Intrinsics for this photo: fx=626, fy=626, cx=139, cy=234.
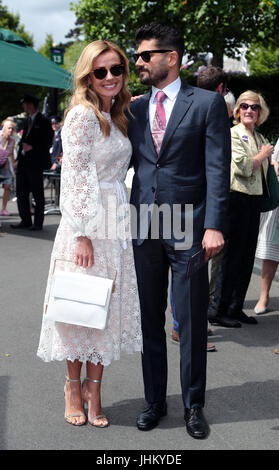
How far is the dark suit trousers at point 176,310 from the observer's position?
11.2ft

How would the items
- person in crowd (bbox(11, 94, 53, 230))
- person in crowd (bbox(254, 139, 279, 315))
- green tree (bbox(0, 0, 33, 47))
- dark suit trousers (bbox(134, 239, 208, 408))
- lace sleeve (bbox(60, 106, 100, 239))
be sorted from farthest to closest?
green tree (bbox(0, 0, 33, 47)), person in crowd (bbox(11, 94, 53, 230)), person in crowd (bbox(254, 139, 279, 315)), dark suit trousers (bbox(134, 239, 208, 408)), lace sleeve (bbox(60, 106, 100, 239))

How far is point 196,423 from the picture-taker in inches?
134

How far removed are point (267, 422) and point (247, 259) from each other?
2.35 meters

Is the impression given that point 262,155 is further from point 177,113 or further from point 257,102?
point 177,113

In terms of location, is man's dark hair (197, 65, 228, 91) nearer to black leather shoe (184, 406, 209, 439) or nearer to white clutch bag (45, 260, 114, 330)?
white clutch bag (45, 260, 114, 330)

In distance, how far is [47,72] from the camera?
11.1m

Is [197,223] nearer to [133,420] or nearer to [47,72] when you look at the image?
[133,420]

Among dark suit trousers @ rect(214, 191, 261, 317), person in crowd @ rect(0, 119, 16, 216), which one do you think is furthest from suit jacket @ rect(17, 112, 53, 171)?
dark suit trousers @ rect(214, 191, 261, 317)

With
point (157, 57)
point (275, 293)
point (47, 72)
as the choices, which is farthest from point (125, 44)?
point (157, 57)

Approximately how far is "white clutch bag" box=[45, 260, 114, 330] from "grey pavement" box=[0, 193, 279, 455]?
63cm

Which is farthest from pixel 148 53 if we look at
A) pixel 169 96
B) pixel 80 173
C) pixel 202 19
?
pixel 202 19

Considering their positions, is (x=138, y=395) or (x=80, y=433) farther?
(x=138, y=395)

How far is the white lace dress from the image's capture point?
3207mm

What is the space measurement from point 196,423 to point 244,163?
2.55 metres
